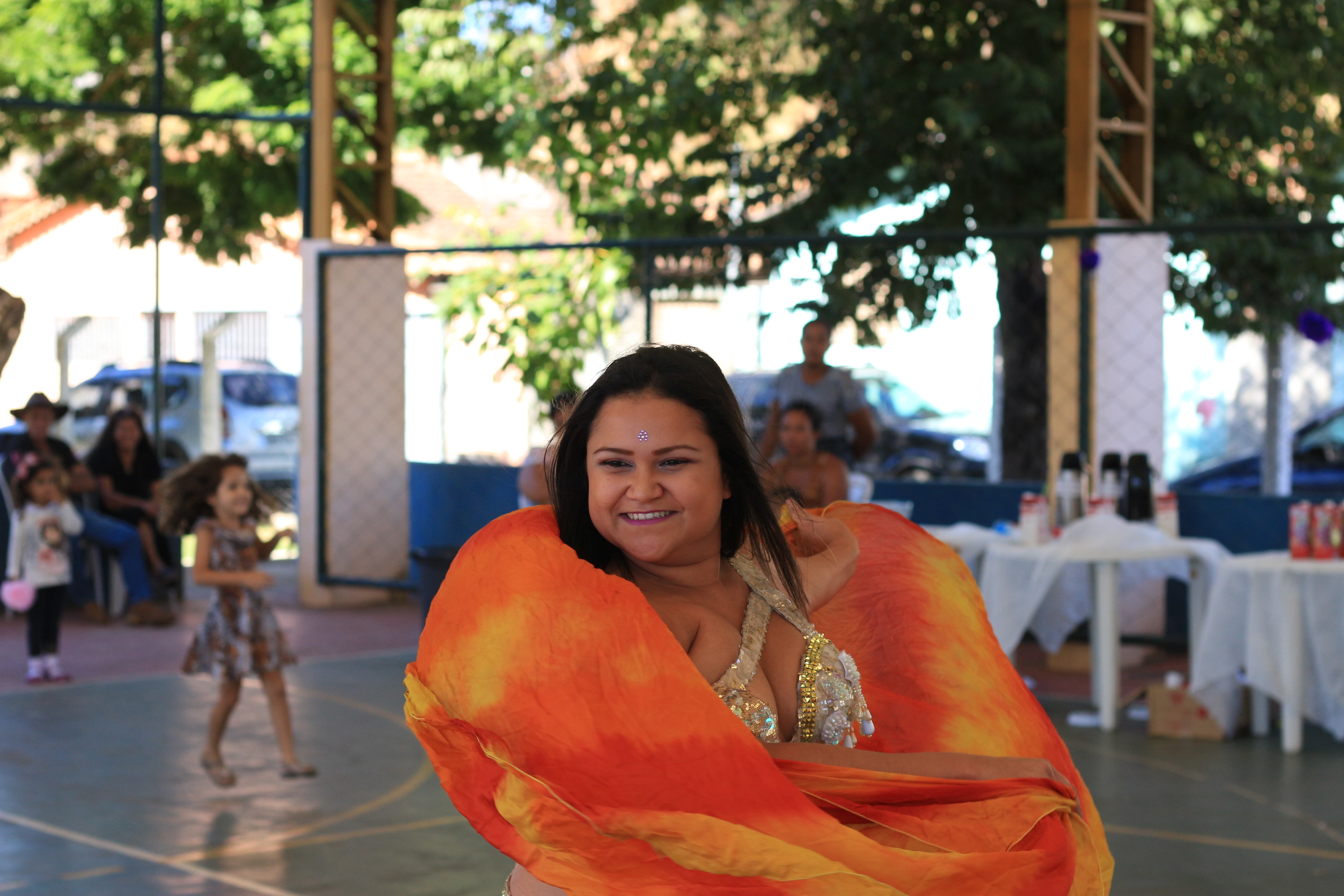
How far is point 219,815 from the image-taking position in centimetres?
551

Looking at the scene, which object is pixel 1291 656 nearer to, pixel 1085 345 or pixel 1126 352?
pixel 1085 345

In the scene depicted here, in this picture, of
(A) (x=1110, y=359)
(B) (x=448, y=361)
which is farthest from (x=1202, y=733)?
(B) (x=448, y=361)

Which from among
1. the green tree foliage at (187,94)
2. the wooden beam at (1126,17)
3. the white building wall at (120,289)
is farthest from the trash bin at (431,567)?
the white building wall at (120,289)

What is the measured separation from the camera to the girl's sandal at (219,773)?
19.0 feet

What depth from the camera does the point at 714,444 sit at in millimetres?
2305

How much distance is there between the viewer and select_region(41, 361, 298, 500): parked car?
1886 cm

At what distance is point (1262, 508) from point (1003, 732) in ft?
19.8

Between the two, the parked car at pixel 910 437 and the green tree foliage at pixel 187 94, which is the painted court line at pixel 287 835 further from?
the parked car at pixel 910 437

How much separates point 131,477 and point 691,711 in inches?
380

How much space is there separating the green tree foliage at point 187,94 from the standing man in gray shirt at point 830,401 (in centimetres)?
720

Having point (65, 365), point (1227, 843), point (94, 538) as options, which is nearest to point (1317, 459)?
point (1227, 843)

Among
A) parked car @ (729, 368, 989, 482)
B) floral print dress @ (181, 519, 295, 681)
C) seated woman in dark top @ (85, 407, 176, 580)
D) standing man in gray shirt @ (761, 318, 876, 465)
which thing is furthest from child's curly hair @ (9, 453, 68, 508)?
parked car @ (729, 368, 989, 482)

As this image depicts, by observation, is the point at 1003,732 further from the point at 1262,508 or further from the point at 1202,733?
the point at 1262,508

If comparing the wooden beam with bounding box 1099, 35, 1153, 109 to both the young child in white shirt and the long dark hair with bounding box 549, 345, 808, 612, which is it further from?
the long dark hair with bounding box 549, 345, 808, 612
